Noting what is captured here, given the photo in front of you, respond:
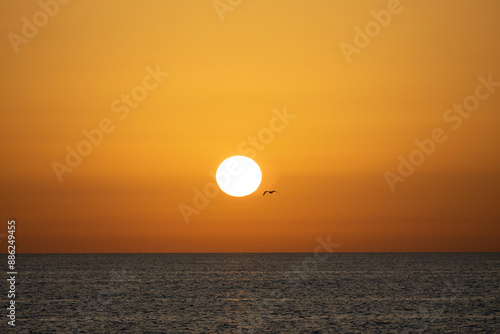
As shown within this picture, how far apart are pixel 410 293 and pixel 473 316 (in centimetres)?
3500

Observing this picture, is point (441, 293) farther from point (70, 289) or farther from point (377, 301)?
point (70, 289)

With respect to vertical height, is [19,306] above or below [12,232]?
below

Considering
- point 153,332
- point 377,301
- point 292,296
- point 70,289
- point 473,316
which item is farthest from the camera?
point 70,289

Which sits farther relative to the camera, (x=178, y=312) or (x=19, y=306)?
(x=19, y=306)

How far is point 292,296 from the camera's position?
10406cm

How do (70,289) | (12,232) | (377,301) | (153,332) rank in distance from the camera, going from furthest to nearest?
(70,289) < (377,301) < (12,232) < (153,332)

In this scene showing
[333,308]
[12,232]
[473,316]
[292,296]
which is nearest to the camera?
[12,232]

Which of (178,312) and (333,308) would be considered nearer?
(178,312)

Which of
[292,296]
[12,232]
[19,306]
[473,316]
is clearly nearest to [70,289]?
[19,306]

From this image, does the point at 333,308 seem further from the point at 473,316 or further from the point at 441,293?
the point at 441,293

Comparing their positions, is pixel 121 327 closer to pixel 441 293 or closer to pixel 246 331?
pixel 246 331

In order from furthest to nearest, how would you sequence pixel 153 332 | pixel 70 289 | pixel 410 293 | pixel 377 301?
pixel 70 289
pixel 410 293
pixel 377 301
pixel 153 332

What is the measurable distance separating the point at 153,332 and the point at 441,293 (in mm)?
65409

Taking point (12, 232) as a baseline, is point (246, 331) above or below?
below
